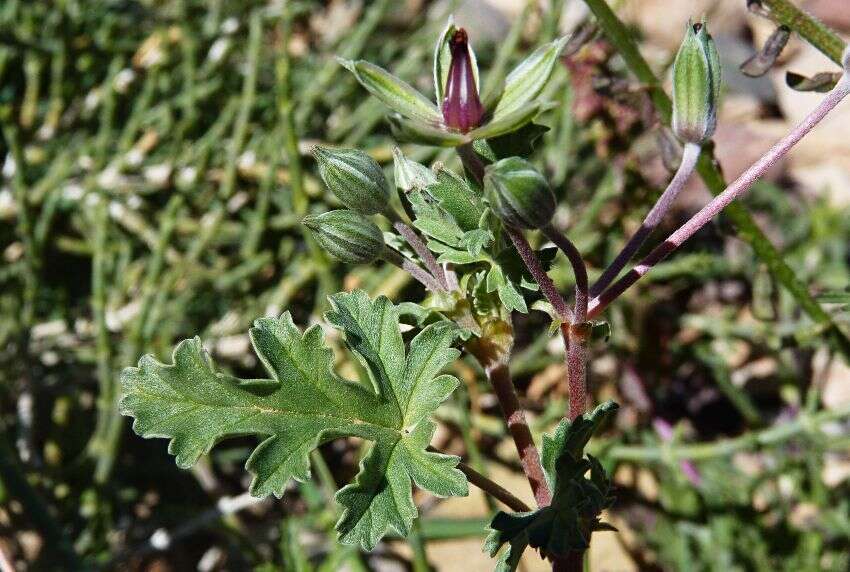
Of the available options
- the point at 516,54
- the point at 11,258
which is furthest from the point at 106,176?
the point at 516,54

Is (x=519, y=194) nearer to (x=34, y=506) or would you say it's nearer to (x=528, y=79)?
(x=528, y=79)

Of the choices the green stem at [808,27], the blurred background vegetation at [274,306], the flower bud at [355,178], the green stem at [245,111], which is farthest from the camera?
the green stem at [245,111]

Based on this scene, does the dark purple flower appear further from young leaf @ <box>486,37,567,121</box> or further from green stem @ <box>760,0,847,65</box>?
green stem @ <box>760,0,847,65</box>

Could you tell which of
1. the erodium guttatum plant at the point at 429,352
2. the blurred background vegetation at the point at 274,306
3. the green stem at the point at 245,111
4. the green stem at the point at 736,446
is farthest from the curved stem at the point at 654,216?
the green stem at the point at 245,111

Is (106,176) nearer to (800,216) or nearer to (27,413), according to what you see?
(27,413)

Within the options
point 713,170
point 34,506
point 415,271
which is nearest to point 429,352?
point 415,271

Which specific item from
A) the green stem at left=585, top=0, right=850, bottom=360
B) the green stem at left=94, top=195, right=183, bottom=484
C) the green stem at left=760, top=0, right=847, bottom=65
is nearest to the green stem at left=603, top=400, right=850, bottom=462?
the green stem at left=585, top=0, right=850, bottom=360

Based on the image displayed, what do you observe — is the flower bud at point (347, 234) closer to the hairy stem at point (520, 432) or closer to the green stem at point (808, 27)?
the hairy stem at point (520, 432)
